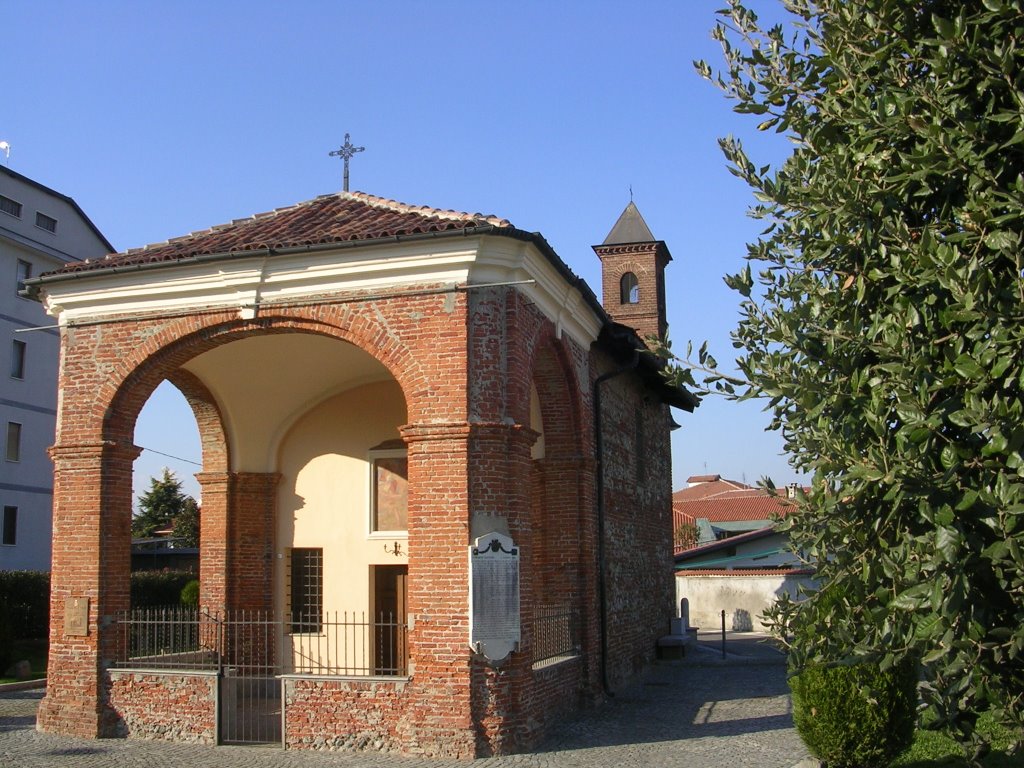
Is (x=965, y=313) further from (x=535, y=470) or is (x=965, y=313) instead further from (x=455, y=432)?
(x=535, y=470)

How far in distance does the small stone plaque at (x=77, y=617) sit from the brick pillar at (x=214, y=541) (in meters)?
2.86

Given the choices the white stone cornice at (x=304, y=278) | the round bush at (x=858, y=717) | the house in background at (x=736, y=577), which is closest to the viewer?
the round bush at (x=858, y=717)

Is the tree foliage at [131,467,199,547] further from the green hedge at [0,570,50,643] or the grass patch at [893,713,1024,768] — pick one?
the grass patch at [893,713,1024,768]

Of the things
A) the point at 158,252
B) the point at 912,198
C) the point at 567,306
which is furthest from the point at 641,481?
the point at 912,198

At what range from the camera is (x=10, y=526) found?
92.0 ft

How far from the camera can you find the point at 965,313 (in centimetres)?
363

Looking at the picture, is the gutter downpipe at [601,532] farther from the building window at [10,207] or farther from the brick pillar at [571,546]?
the building window at [10,207]

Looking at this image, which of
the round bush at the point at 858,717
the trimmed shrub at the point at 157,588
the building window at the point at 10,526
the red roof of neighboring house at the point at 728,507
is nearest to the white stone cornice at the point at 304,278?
the round bush at the point at 858,717

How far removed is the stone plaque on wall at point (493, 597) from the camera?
9.52 meters

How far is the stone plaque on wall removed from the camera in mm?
9523

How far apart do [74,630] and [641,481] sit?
972 cm

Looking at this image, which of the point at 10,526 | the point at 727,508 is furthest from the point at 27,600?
the point at 727,508

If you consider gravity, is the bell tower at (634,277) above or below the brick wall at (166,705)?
above

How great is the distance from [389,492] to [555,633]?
11.2ft
